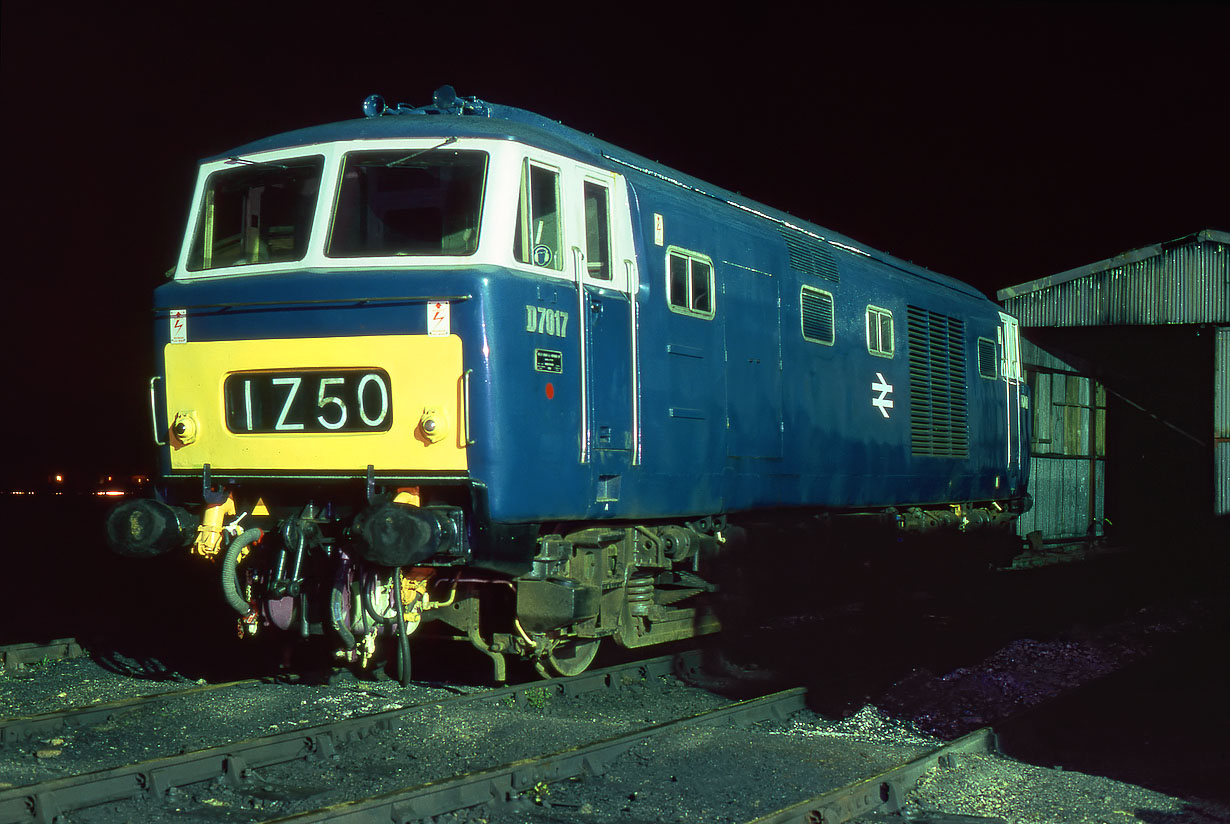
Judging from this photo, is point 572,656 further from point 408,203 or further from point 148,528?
point 408,203

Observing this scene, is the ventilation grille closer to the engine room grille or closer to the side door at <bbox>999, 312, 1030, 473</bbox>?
the engine room grille

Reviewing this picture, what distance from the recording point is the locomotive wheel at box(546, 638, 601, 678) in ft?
27.3

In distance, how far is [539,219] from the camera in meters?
7.21

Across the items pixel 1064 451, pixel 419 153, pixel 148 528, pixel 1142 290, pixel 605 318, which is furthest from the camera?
pixel 1064 451

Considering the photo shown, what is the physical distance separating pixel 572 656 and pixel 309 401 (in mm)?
2697

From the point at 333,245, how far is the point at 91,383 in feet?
49.0

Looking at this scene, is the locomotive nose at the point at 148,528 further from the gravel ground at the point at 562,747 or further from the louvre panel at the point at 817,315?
the louvre panel at the point at 817,315

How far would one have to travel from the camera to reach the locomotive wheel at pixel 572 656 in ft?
27.3

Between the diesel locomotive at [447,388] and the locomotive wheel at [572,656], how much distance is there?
2 centimetres

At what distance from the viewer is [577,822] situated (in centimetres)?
547

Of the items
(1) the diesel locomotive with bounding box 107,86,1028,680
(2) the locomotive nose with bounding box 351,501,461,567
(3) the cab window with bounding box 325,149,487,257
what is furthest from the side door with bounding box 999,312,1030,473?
(2) the locomotive nose with bounding box 351,501,461,567

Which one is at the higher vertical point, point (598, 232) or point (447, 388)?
point (598, 232)

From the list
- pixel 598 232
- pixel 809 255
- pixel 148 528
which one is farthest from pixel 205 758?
pixel 809 255

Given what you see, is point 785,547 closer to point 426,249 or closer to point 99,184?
point 426,249
